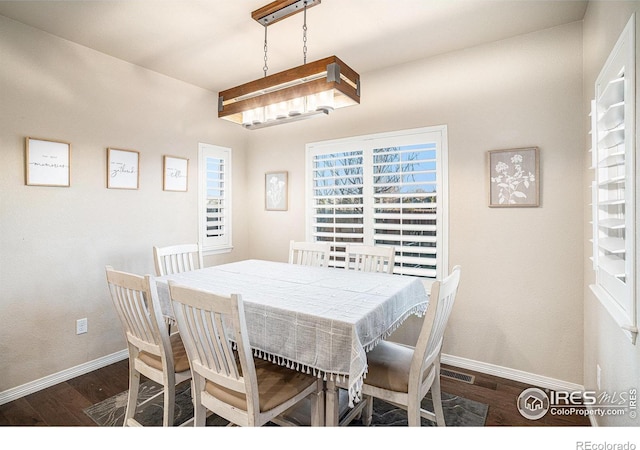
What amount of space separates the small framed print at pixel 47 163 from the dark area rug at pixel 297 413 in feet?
5.37

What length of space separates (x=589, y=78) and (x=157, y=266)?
328 centimetres

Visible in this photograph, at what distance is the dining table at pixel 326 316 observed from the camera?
4.89 feet

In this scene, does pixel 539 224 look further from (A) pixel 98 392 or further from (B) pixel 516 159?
(A) pixel 98 392

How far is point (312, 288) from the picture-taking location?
2111mm

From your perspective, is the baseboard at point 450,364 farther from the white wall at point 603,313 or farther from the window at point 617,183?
the window at point 617,183

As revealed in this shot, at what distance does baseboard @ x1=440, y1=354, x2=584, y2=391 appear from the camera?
247 centimetres

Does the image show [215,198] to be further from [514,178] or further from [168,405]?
[514,178]

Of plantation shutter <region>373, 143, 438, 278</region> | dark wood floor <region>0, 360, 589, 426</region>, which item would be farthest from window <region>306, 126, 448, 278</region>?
dark wood floor <region>0, 360, 589, 426</region>

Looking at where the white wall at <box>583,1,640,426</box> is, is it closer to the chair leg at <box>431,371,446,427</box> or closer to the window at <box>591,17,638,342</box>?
the window at <box>591,17,638,342</box>

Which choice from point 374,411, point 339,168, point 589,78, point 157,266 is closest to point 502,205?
point 589,78

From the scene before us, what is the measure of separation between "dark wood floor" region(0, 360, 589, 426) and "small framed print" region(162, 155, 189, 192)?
5.50ft

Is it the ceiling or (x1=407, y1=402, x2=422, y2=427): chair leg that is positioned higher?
the ceiling

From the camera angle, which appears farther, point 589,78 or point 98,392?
point 98,392

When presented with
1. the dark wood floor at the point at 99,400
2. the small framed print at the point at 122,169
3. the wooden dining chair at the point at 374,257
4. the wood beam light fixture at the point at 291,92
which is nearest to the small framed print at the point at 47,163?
the small framed print at the point at 122,169
